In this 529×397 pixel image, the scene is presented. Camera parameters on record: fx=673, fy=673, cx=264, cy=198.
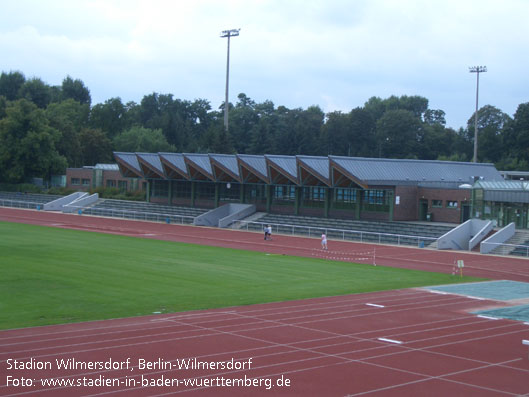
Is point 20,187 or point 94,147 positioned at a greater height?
point 94,147

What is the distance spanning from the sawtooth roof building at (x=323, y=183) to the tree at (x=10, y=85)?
86.9 m

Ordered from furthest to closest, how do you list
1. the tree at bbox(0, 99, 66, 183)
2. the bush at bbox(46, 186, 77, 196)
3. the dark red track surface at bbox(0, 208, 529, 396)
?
1. the tree at bbox(0, 99, 66, 183)
2. the bush at bbox(46, 186, 77, 196)
3. the dark red track surface at bbox(0, 208, 529, 396)

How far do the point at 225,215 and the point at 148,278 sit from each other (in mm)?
40896

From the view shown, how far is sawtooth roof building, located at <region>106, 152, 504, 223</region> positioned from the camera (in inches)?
2415

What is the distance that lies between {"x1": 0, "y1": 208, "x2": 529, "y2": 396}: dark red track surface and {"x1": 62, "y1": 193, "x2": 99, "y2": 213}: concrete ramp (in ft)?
197

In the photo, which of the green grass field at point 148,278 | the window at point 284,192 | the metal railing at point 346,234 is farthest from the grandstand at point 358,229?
the green grass field at point 148,278

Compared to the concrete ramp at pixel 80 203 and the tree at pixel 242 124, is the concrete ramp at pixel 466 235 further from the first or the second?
the tree at pixel 242 124

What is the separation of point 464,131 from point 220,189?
219ft

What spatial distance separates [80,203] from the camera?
278 feet

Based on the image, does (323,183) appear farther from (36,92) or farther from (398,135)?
(36,92)

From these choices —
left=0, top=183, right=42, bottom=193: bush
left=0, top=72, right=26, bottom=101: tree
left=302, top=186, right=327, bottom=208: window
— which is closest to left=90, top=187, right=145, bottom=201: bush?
left=0, top=183, right=42, bottom=193: bush

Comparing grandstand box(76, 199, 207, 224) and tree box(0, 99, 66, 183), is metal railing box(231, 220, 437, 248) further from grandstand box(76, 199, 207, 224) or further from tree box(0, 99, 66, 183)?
tree box(0, 99, 66, 183)

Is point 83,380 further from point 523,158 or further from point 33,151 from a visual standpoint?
point 523,158

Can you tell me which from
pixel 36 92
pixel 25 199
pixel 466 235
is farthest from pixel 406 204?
pixel 36 92
